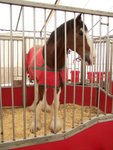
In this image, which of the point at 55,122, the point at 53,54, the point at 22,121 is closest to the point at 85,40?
the point at 53,54

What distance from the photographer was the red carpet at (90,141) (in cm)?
105

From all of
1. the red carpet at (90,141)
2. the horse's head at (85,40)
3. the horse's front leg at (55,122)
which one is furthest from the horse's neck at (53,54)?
the red carpet at (90,141)

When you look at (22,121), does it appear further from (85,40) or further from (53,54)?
(85,40)

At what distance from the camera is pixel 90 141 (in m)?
1.17

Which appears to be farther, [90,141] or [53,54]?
[53,54]

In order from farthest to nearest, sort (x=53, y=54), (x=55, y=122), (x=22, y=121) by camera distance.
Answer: (x=22, y=121) < (x=53, y=54) < (x=55, y=122)

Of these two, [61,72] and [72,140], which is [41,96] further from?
[72,140]

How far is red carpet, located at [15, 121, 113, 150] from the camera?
105cm

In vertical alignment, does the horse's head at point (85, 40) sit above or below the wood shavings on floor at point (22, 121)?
above

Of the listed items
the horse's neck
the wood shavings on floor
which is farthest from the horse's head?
the wood shavings on floor

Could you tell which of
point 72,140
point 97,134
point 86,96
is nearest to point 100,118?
point 97,134

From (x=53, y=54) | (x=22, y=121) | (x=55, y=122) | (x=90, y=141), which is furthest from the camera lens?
(x=22, y=121)

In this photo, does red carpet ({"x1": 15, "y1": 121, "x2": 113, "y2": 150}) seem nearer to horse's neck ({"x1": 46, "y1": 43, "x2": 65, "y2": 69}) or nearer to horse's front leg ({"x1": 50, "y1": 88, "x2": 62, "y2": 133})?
horse's front leg ({"x1": 50, "y1": 88, "x2": 62, "y2": 133})

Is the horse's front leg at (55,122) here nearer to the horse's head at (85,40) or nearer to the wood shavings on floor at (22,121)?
the wood shavings on floor at (22,121)
